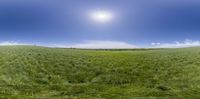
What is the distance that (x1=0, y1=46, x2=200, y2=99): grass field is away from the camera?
43.7m

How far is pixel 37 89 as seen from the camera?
151ft

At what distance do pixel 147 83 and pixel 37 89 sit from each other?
55.4ft

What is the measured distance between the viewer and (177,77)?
183ft

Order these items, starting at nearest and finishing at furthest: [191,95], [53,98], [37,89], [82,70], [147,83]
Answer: [53,98]
[191,95]
[37,89]
[147,83]
[82,70]

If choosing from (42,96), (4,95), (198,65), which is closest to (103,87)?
(42,96)

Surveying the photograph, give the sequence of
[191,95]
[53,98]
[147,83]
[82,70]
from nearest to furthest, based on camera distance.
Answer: [53,98], [191,95], [147,83], [82,70]

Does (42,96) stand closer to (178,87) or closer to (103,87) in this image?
(103,87)

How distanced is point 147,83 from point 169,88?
19.2 ft

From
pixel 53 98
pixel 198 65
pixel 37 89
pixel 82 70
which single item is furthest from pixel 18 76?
pixel 198 65

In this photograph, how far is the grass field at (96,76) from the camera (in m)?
43.7

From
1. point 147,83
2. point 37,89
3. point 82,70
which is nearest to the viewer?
point 37,89

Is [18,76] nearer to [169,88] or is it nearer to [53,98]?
[53,98]

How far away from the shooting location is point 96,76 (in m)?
57.5

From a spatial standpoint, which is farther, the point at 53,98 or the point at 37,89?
the point at 37,89
